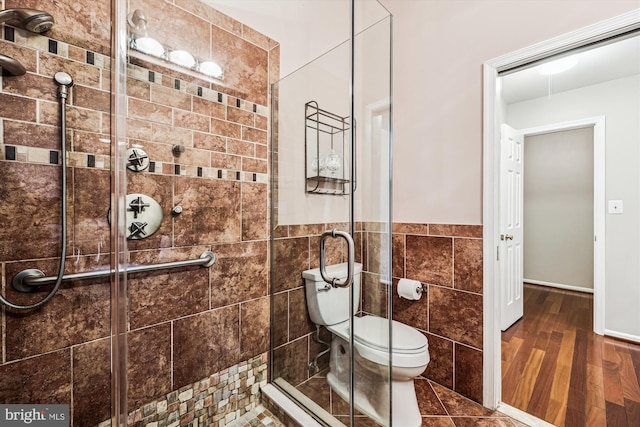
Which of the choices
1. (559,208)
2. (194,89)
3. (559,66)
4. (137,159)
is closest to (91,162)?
(137,159)

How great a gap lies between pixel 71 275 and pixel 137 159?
47cm

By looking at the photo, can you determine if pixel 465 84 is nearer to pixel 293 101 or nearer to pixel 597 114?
pixel 293 101

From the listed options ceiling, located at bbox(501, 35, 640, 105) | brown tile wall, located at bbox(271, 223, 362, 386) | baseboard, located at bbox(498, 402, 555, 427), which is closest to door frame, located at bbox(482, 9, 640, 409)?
baseboard, located at bbox(498, 402, 555, 427)

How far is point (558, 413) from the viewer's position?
1.47 meters

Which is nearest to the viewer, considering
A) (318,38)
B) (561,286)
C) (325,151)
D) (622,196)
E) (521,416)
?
(325,151)

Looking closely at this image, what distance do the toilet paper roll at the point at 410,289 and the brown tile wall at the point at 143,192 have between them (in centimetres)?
94

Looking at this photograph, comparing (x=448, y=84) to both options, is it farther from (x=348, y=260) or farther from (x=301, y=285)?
(x=301, y=285)

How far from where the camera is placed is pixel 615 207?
8.20 ft

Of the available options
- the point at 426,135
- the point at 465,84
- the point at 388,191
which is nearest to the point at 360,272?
the point at 388,191

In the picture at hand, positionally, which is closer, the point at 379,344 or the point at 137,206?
the point at 137,206

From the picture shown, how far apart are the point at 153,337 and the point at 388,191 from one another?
1.26 metres

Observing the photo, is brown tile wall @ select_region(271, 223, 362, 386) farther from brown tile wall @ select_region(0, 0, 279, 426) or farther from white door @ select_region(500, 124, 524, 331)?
white door @ select_region(500, 124, 524, 331)

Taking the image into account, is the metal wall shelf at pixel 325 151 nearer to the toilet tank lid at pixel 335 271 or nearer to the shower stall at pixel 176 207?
the shower stall at pixel 176 207

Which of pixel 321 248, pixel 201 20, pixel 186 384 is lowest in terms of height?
pixel 186 384
